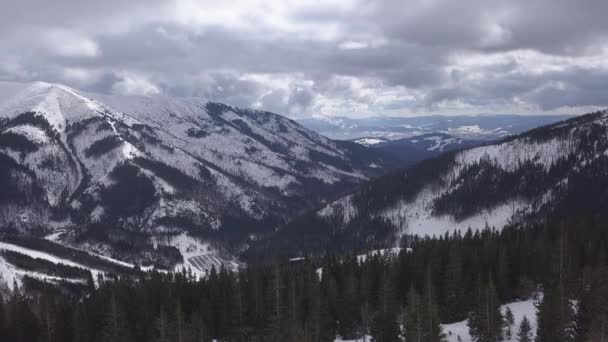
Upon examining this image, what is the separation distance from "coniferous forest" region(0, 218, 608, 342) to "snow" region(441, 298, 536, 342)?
7.28ft

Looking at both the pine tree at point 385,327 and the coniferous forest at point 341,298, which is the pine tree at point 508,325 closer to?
the coniferous forest at point 341,298

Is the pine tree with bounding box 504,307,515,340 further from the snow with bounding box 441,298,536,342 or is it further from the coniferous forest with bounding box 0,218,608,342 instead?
the coniferous forest with bounding box 0,218,608,342

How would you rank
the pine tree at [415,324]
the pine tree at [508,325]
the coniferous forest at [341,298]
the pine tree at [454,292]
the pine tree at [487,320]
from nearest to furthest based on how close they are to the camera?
the pine tree at [415,324], the pine tree at [487,320], the pine tree at [508,325], the coniferous forest at [341,298], the pine tree at [454,292]

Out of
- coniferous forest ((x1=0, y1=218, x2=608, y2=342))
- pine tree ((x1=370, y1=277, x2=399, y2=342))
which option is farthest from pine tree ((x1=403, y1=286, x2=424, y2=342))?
pine tree ((x1=370, y1=277, x2=399, y2=342))

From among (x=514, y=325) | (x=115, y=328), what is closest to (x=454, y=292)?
(x=514, y=325)

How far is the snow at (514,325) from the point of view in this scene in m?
74.2

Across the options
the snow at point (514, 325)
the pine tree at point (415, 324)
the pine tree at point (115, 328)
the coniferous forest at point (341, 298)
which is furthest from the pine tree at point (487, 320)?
the pine tree at point (115, 328)

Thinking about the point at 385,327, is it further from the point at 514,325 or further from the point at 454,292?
the point at 454,292

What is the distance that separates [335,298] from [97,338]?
4491 cm

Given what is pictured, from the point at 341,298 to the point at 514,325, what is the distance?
107 ft

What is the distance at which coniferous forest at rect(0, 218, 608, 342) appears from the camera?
82.1m

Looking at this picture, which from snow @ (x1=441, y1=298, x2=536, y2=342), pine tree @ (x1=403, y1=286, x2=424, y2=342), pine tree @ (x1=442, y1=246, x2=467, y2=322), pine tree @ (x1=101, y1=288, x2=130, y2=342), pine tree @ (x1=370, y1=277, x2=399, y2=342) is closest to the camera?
pine tree @ (x1=403, y1=286, x2=424, y2=342)

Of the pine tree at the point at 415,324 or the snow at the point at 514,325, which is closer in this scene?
the pine tree at the point at 415,324

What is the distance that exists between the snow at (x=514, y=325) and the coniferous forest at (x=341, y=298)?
7.28 feet
